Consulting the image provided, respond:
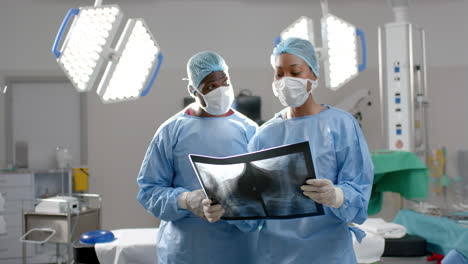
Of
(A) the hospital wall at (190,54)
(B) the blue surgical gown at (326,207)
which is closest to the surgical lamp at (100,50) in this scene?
(B) the blue surgical gown at (326,207)

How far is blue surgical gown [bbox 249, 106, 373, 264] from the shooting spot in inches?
61.2

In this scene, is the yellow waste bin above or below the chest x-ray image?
below

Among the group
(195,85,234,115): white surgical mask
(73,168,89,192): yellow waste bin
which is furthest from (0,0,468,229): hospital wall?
(195,85,234,115): white surgical mask

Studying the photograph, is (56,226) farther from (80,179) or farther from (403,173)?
(403,173)

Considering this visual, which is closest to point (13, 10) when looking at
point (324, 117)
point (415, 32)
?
point (415, 32)

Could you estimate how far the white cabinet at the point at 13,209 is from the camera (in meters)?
5.17

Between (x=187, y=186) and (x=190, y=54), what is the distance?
4315 millimetres

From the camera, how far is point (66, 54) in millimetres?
2066

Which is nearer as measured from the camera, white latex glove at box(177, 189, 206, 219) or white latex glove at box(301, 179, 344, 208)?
white latex glove at box(301, 179, 344, 208)

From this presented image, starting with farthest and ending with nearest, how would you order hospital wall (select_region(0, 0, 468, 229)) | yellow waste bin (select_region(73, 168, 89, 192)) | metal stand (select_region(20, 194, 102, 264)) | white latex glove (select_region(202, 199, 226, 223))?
hospital wall (select_region(0, 0, 468, 229)), yellow waste bin (select_region(73, 168, 89, 192)), metal stand (select_region(20, 194, 102, 264)), white latex glove (select_region(202, 199, 226, 223))

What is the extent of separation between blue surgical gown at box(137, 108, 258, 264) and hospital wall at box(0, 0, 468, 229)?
13.2 feet

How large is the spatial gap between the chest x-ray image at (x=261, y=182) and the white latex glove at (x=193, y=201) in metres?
0.13

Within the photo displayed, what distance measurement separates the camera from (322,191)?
138cm

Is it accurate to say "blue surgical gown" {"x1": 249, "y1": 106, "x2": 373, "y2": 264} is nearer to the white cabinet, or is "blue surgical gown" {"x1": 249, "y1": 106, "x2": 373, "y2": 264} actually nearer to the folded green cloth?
the folded green cloth
